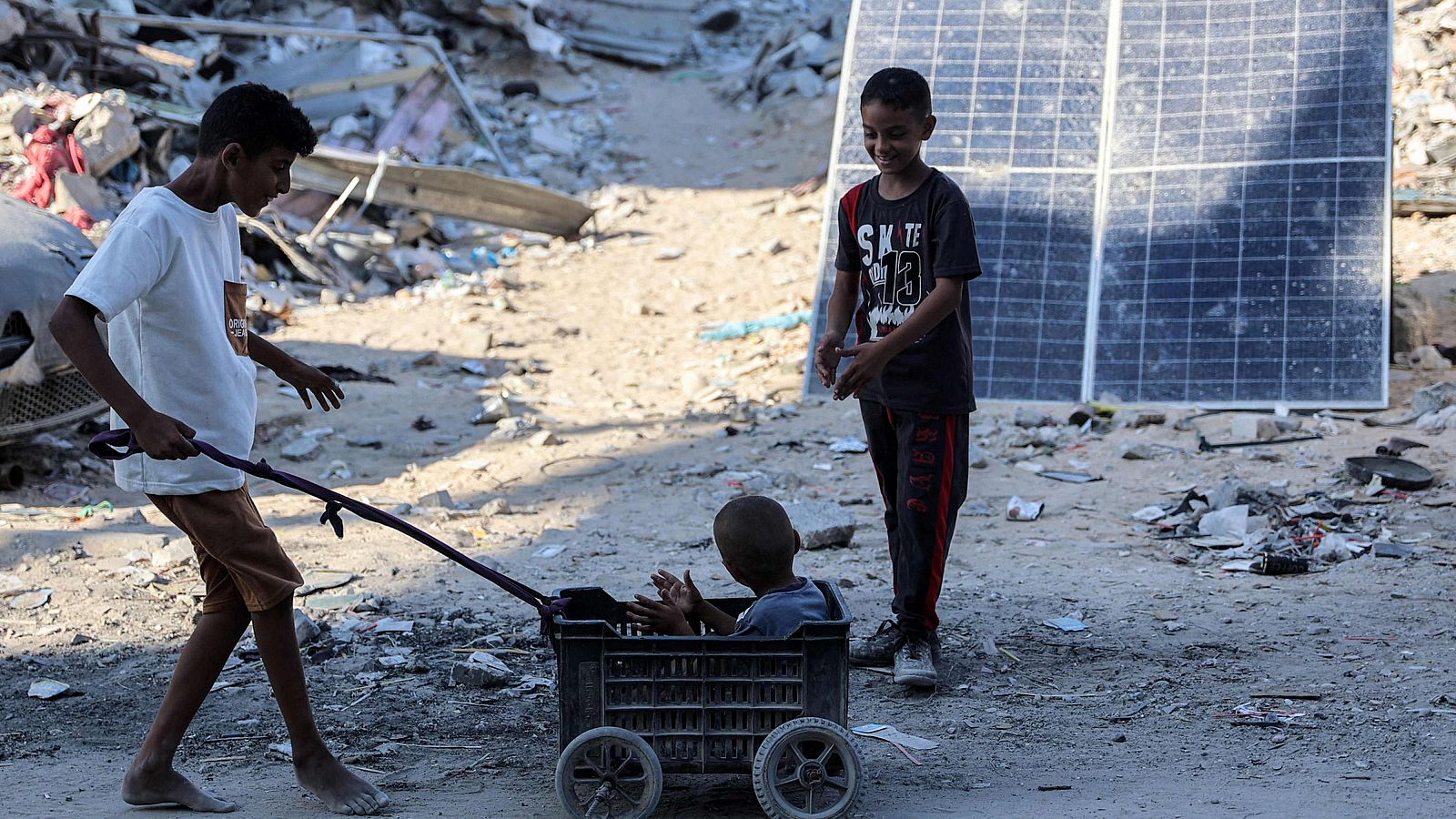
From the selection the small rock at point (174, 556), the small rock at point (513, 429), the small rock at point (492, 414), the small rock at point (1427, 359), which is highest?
the small rock at point (1427, 359)

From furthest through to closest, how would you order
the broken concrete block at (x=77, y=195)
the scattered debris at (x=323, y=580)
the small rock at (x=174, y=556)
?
the broken concrete block at (x=77, y=195), the small rock at (x=174, y=556), the scattered debris at (x=323, y=580)

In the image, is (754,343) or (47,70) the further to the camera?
(47,70)

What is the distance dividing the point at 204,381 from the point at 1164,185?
618 cm

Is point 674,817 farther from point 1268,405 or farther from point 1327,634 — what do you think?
point 1268,405

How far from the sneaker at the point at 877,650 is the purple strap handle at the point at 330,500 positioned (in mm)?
1166

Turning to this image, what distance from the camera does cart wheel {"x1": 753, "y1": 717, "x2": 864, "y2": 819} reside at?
9.11 ft

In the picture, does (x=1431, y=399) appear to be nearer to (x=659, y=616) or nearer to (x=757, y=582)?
(x=757, y=582)

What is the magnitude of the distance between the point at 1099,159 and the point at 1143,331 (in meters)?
1.13

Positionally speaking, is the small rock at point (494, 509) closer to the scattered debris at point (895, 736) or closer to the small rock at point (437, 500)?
the small rock at point (437, 500)

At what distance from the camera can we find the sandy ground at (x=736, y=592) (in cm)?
313

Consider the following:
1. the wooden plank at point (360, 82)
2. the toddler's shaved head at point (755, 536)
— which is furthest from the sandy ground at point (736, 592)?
the wooden plank at point (360, 82)

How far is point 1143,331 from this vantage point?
7293 mm

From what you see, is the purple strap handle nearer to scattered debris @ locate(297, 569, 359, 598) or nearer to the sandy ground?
the sandy ground

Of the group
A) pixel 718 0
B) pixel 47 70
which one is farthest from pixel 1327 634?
pixel 718 0
